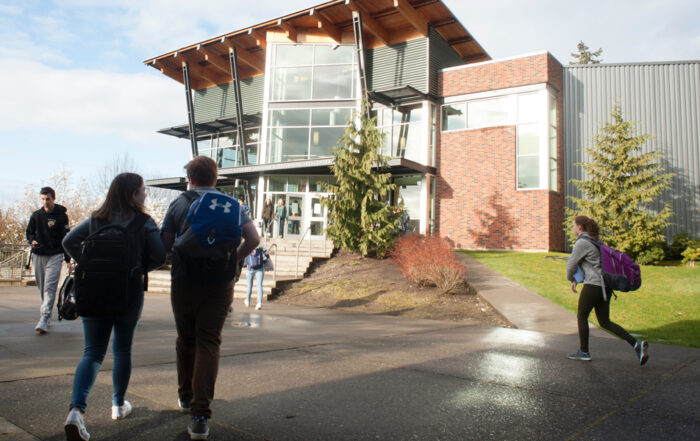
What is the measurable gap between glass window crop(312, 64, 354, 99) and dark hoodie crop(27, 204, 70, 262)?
19313 millimetres

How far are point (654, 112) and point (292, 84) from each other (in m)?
17.2

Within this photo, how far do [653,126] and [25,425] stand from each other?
2470 cm

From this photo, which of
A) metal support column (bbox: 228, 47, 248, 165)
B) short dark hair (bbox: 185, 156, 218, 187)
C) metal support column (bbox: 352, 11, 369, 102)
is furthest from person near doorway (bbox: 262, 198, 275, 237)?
short dark hair (bbox: 185, 156, 218, 187)

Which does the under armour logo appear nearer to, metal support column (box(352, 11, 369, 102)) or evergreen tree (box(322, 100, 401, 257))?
evergreen tree (box(322, 100, 401, 257))

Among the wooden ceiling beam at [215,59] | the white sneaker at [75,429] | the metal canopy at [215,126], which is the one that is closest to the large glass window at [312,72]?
the metal canopy at [215,126]

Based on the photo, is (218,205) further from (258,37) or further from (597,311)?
(258,37)

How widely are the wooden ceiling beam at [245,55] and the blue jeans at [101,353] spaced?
83.8 ft

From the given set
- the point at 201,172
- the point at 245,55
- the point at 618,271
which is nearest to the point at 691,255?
the point at 618,271

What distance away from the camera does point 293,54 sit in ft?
83.6

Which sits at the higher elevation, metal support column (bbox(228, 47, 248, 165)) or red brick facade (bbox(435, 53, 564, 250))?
metal support column (bbox(228, 47, 248, 165))

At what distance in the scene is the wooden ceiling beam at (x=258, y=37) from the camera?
83.2 feet

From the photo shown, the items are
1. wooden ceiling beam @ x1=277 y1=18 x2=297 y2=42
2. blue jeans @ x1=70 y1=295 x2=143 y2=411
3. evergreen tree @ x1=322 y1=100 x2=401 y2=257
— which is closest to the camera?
blue jeans @ x1=70 y1=295 x2=143 y2=411

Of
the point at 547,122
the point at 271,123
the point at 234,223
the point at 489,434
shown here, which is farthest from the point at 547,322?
the point at 271,123

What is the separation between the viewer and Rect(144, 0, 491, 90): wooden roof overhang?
22453 mm
